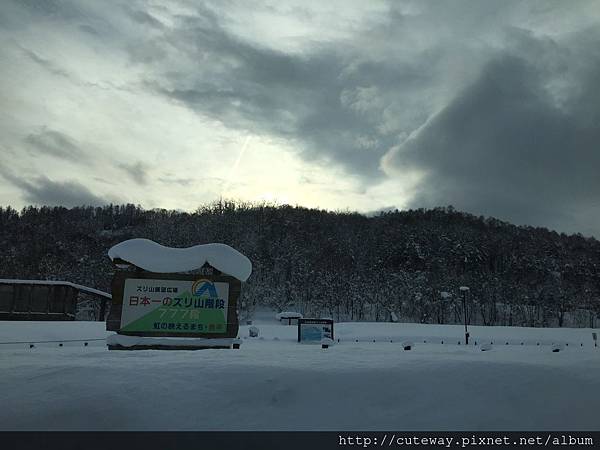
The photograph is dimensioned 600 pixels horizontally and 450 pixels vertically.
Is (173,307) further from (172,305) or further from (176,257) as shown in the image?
(176,257)

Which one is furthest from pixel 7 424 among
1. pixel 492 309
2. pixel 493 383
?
pixel 492 309

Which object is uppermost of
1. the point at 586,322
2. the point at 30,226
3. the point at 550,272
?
the point at 30,226

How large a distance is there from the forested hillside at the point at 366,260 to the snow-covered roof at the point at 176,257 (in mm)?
44692

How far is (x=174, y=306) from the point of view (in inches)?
542

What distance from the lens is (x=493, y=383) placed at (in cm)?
531

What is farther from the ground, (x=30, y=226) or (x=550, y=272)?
(x=30, y=226)

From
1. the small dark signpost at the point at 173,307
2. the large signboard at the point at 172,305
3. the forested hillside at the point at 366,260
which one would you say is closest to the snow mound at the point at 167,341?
Answer: the small dark signpost at the point at 173,307

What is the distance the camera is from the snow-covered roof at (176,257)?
1359 centimetres

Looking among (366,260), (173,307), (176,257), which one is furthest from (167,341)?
(366,260)

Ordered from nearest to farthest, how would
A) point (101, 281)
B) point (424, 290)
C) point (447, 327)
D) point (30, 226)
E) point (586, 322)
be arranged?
point (447, 327)
point (101, 281)
point (424, 290)
point (586, 322)
point (30, 226)
